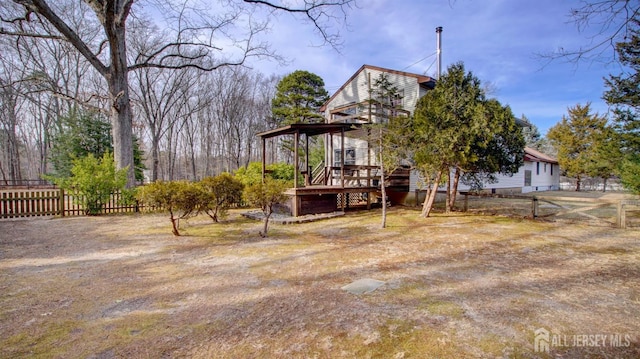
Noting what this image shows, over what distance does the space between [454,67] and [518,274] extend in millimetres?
7219

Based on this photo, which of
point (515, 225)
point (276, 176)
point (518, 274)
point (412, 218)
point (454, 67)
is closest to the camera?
point (518, 274)

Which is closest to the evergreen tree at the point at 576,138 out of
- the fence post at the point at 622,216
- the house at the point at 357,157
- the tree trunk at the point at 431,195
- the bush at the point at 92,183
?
the house at the point at 357,157

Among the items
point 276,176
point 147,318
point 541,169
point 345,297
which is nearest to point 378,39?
point 276,176

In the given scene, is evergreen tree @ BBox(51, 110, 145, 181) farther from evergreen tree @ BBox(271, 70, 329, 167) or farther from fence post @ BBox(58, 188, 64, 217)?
evergreen tree @ BBox(271, 70, 329, 167)

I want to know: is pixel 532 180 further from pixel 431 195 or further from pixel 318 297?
pixel 318 297

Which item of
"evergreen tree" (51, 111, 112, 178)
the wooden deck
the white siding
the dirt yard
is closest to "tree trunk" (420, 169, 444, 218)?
the dirt yard

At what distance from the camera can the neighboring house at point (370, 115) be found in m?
14.1

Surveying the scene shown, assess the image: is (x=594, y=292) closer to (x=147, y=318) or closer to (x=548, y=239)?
(x=548, y=239)

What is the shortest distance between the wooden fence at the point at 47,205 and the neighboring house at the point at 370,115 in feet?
28.5

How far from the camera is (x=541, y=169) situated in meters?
24.1

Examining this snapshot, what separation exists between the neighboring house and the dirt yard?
5469 millimetres

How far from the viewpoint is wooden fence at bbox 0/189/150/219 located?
32.4ft

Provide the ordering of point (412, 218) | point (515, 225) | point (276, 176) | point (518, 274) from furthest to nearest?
point (276, 176) → point (412, 218) → point (515, 225) → point (518, 274)

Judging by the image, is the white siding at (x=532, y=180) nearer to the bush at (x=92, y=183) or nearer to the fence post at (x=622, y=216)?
the fence post at (x=622, y=216)
